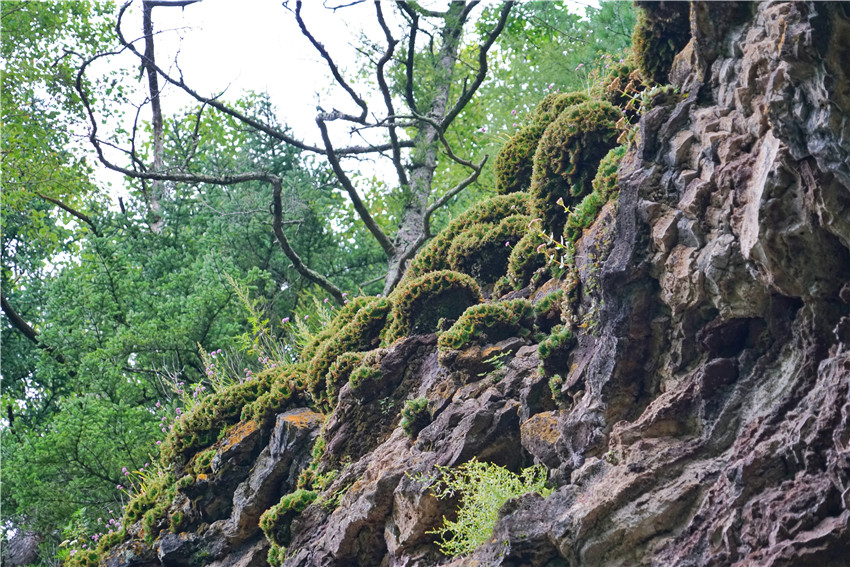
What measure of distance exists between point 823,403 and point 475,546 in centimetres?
248

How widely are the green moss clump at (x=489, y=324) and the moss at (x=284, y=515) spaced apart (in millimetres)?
1760

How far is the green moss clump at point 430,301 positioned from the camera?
8055 millimetres

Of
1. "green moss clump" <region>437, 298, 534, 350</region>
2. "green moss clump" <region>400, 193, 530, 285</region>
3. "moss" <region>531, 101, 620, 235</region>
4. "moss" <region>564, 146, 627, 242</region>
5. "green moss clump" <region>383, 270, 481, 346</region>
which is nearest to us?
"moss" <region>564, 146, 627, 242</region>

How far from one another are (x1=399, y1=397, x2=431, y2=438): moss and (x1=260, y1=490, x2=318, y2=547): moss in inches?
43.3

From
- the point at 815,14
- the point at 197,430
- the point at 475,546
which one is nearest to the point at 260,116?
the point at 197,430

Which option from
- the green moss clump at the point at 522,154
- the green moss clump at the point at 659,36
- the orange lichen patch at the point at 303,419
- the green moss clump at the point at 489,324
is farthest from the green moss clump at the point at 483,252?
the green moss clump at the point at 659,36

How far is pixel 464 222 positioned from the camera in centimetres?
929

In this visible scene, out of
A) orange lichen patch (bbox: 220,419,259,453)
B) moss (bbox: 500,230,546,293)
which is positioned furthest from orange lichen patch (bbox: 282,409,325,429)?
moss (bbox: 500,230,546,293)

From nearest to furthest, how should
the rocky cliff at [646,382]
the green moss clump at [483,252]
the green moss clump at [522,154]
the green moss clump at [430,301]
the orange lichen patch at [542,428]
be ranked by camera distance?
the rocky cliff at [646,382] < the orange lichen patch at [542,428] < the green moss clump at [430,301] < the green moss clump at [483,252] < the green moss clump at [522,154]

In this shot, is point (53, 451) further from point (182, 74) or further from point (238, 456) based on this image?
point (182, 74)

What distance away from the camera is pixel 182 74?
38.6ft

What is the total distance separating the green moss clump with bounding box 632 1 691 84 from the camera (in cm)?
626

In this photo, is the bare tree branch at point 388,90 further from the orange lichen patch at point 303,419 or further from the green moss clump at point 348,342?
the orange lichen patch at point 303,419

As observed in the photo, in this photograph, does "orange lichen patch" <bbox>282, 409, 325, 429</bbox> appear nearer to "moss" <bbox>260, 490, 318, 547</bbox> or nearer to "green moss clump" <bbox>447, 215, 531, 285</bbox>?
"moss" <bbox>260, 490, 318, 547</bbox>
